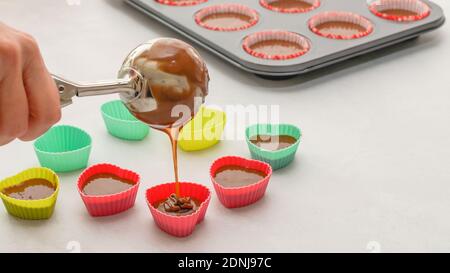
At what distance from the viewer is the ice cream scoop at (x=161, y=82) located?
1315 mm

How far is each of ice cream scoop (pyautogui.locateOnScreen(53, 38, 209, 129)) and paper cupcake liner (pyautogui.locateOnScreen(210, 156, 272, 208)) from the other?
18cm

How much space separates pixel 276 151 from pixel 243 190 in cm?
14

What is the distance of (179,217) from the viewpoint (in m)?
1.38

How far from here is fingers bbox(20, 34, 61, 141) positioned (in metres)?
1.17

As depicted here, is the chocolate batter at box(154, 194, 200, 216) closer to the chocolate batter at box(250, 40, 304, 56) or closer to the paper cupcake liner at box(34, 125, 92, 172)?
the paper cupcake liner at box(34, 125, 92, 172)

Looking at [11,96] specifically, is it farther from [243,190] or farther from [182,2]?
[182,2]

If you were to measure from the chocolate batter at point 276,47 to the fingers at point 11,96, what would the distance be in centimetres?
88

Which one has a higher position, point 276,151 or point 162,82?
point 162,82

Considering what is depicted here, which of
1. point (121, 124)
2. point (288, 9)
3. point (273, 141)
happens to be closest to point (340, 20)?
point (288, 9)

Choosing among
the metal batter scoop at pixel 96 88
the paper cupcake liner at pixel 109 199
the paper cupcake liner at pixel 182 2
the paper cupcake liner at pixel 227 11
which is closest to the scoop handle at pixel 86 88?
the metal batter scoop at pixel 96 88

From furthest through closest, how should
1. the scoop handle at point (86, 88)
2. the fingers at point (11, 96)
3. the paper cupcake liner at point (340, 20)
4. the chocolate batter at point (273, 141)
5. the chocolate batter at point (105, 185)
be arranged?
1. the paper cupcake liner at point (340, 20)
2. the chocolate batter at point (273, 141)
3. the chocolate batter at point (105, 185)
4. the scoop handle at point (86, 88)
5. the fingers at point (11, 96)

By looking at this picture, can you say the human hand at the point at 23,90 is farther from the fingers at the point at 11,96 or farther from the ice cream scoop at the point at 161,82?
the ice cream scoop at the point at 161,82

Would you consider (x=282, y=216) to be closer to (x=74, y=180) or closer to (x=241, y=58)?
(x=74, y=180)

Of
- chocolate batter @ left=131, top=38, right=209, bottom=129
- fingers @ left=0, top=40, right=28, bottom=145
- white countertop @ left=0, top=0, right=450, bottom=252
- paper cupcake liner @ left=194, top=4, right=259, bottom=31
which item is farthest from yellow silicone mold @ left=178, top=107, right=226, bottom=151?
fingers @ left=0, top=40, right=28, bottom=145
